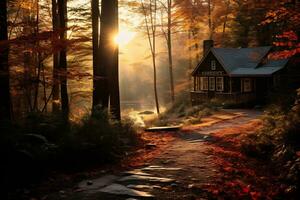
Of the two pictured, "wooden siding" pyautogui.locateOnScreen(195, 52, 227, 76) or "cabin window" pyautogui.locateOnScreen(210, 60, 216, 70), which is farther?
"cabin window" pyautogui.locateOnScreen(210, 60, 216, 70)

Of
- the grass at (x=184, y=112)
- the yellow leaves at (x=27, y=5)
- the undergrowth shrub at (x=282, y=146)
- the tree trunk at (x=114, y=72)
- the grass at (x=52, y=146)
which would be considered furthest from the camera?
the grass at (x=184, y=112)

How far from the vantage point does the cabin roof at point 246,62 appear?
31109 millimetres

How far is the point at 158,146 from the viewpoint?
41.4ft

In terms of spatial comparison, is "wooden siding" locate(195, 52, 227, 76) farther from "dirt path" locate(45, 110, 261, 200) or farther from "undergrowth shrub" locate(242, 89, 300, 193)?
"dirt path" locate(45, 110, 261, 200)

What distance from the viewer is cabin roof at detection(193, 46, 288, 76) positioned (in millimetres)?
31109

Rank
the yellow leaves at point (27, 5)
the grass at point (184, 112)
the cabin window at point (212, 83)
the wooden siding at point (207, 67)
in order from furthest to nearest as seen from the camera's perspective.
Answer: the cabin window at point (212, 83), the wooden siding at point (207, 67), the grass at point (184, 112), the yellow leaves at point (27, 5)

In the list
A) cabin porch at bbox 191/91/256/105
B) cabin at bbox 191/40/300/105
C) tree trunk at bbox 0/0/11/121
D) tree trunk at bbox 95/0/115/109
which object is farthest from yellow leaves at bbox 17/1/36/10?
cabin at bbox 191/40/300/105

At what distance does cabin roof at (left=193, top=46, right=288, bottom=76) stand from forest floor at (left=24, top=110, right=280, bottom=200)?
20.6m

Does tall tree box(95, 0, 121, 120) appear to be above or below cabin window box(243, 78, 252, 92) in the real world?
above

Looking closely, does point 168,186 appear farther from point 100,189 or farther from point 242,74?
point 242,74

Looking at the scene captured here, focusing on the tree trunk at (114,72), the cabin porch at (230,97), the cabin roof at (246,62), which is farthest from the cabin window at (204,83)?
the tree trunk at (114,72)

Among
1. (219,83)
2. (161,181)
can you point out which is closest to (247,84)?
(219,83)

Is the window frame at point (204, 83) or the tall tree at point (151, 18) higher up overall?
the tall tree at point (151, 18)

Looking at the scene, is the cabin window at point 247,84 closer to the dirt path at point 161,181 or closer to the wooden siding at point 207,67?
the wooden siding at point 207,67
